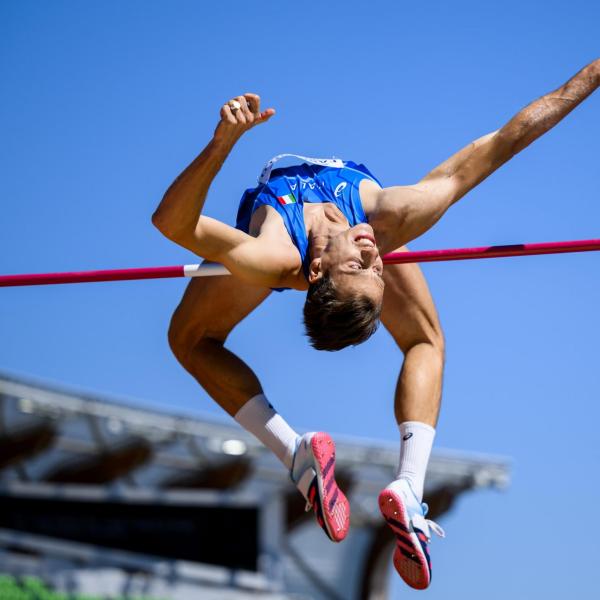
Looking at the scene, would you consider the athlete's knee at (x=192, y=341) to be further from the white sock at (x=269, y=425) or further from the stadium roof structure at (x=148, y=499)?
the stadium roof structure at (x=148, y=499)

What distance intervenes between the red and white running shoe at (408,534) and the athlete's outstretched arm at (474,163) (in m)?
1.14

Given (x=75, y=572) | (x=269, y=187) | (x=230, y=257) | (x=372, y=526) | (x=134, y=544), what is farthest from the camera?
(x=372, y=526)

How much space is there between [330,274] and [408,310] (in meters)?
0.75

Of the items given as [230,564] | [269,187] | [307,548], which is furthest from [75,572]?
[269,187]

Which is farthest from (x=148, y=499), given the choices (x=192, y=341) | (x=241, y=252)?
(x=241, y=252)

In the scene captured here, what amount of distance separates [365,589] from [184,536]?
3.57m

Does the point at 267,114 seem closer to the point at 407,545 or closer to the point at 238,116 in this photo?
the point at 238,116

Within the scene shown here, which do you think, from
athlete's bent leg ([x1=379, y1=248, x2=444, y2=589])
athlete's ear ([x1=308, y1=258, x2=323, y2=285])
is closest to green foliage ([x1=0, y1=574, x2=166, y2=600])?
athlete's bent leg ([x1=379, y1=248, x2=444, y2=589])

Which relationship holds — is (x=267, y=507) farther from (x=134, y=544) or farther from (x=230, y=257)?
(x=230, y=257)

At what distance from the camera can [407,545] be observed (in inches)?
198

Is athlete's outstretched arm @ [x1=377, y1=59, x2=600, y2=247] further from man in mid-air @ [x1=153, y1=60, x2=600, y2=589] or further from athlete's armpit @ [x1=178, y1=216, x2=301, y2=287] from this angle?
athlete's armpit @ [x1=178, y1=216, x2=301, y2=287]

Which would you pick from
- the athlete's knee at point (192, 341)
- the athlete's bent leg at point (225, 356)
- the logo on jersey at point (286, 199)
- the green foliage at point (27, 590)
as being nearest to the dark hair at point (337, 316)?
the logo on jersey at point (286, 199)

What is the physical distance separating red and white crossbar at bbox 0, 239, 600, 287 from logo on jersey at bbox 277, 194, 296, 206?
23.9 inches

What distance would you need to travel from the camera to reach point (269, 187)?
17.6 ft
